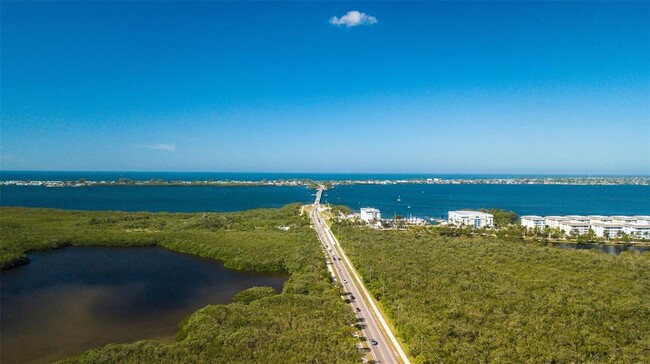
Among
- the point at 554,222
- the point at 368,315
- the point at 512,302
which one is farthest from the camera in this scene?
the point at 554,222

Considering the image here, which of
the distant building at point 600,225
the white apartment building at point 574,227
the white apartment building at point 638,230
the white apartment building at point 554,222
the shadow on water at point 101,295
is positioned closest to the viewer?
the shadow on water at point 101,295

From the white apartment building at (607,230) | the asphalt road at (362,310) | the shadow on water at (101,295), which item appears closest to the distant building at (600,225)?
the white apartment building at (607,230)

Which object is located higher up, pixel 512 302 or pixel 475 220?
pixel 475 220

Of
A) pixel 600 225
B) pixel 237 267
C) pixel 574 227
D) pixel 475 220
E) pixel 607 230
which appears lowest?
pixel 237 267

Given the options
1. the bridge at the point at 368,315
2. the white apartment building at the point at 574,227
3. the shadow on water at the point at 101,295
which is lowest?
the shadow on water at the point at 101,295

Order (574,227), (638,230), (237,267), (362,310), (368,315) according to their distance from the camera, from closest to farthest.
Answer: (368,315), (362,310), (237,267), (638,230), (574,227)

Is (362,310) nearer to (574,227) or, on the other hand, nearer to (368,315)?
(368,315)

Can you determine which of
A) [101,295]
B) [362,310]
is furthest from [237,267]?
[362,310]

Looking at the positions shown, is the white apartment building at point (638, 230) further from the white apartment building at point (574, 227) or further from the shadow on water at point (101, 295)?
the shadow on water at point (101, 295)
